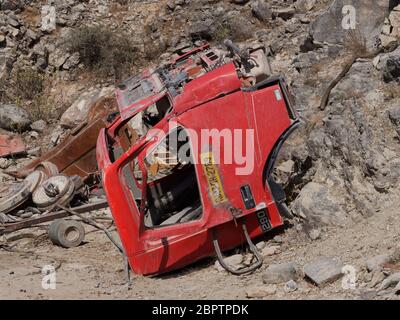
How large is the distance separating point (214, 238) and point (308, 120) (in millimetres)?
2712

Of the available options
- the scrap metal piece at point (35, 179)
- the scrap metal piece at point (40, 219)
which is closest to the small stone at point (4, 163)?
the scrap metal piece at point (35, 179)

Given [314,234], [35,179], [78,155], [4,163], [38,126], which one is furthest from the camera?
[38,126]

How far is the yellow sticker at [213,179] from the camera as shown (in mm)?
6590

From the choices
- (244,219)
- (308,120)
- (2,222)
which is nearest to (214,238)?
(244,219)

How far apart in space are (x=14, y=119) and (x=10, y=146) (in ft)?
2.57

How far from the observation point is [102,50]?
1443 centimetres

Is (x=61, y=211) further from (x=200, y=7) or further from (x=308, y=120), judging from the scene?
(x=200, y=7)

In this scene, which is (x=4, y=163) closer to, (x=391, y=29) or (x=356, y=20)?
(x=356, y=20)

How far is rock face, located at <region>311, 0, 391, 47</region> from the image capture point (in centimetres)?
998

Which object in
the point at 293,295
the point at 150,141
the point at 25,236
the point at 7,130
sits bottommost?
the point at 7,130

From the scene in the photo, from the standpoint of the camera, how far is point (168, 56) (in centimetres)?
1423

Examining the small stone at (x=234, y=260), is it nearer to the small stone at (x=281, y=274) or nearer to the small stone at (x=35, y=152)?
the small stone at (x=281, y=274)

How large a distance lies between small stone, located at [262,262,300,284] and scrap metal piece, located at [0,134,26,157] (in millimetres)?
7253

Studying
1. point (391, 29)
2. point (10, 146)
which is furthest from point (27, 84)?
point (391, 29)
